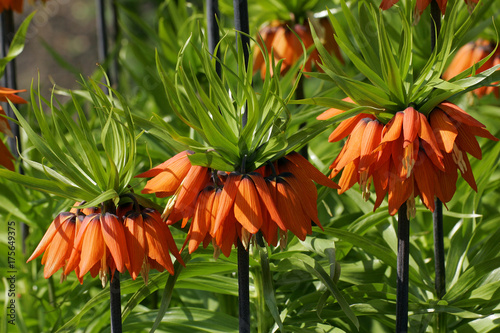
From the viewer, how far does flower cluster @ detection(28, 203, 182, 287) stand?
0.86 m

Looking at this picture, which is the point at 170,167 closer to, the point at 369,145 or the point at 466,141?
the point at 369,145

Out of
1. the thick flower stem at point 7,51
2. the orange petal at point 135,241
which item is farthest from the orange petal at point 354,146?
the thick flower stem at point 7,51

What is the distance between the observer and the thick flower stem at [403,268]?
1003 millimetres

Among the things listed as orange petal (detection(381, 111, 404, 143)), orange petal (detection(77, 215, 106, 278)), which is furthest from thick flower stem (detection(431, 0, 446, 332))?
orange petal (detection(77, 215, 106, 278))

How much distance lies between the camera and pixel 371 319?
1381mm

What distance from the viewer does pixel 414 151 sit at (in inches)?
35.2

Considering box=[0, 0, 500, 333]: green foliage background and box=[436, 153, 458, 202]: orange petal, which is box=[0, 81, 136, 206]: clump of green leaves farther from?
box=[436, 153, 458, 202]: orange petal

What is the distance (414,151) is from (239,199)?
26 cm

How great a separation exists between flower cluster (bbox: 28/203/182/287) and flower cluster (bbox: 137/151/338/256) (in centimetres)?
4

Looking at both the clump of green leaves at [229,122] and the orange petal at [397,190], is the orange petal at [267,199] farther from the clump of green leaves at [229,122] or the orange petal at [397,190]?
the orange petal at [397,190]

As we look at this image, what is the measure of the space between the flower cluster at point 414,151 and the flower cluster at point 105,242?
0.30 metres

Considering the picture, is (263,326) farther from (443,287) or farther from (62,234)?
(62,234)

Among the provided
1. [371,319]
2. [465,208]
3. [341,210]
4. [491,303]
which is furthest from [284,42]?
[491,303]

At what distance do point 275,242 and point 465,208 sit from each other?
2.02 feet
